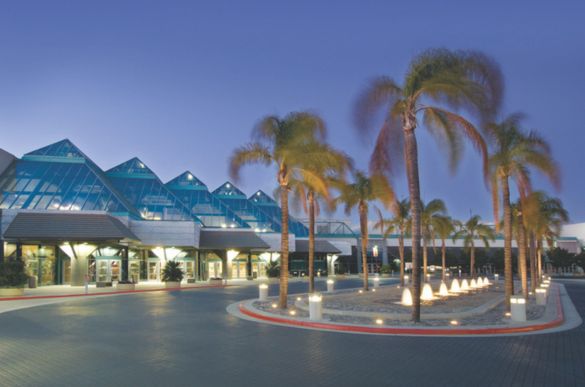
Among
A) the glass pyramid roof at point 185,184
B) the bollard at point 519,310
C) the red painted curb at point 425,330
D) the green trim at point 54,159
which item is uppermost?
the green trim at point 54,159

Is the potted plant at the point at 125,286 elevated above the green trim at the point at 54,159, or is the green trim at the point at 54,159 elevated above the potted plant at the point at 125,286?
the green trim at the point at 54,159

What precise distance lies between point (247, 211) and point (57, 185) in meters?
29.4

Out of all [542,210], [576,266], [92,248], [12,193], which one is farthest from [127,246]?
[576,266]

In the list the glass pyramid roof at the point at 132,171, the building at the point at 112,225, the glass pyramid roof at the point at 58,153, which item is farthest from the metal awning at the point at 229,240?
the glass pyramid roof at the point at 58,153

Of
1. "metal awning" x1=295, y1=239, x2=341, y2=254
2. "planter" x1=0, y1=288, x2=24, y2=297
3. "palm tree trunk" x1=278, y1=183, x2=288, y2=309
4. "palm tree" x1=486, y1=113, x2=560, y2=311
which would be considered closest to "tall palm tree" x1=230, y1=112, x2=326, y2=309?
"palm tree trunk" x1=278, y1=183, x2=288, y2=309

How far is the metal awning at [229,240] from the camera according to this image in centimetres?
5156

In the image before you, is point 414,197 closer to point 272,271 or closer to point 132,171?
point 272,271

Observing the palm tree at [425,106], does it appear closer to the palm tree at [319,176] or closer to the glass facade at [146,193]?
the palm tree at [319,176]

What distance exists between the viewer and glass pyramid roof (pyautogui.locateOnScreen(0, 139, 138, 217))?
3872cm

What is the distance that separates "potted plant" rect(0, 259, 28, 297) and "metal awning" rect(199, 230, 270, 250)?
2142 centimetres

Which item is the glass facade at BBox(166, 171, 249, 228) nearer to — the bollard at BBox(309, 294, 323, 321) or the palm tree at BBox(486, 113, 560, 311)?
the palm tree at BBox(486, 113, 560, 311)

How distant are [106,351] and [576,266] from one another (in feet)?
272

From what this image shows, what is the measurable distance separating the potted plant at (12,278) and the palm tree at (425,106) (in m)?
23.5

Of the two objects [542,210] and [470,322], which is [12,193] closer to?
[470,322]
